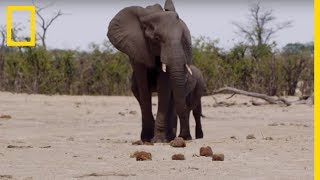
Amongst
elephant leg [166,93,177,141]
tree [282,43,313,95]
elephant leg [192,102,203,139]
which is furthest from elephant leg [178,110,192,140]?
tree [282,43,313,95]

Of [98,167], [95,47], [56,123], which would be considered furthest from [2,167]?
[95,47]

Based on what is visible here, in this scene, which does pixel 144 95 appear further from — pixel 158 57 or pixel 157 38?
pixel 157 38

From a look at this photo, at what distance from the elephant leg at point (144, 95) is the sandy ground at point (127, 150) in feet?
1.26

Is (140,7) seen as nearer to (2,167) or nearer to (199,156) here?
(199,156)

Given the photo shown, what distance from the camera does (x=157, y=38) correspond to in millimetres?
9797

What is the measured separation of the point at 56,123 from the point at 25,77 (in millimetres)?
11904

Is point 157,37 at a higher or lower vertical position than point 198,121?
→ higher

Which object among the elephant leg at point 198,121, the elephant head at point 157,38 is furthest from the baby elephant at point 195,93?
the elephant head at point 157,38

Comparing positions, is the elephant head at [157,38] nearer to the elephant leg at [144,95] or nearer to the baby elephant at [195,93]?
the elephant leg at [144,95]

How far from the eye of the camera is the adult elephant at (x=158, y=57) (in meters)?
9.57

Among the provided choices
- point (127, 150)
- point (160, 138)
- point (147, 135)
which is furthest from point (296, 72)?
point (127, 150)

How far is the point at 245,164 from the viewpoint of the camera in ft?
22.9

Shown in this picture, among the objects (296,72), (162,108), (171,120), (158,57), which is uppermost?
(158,57)

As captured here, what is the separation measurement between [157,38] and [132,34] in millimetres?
633
